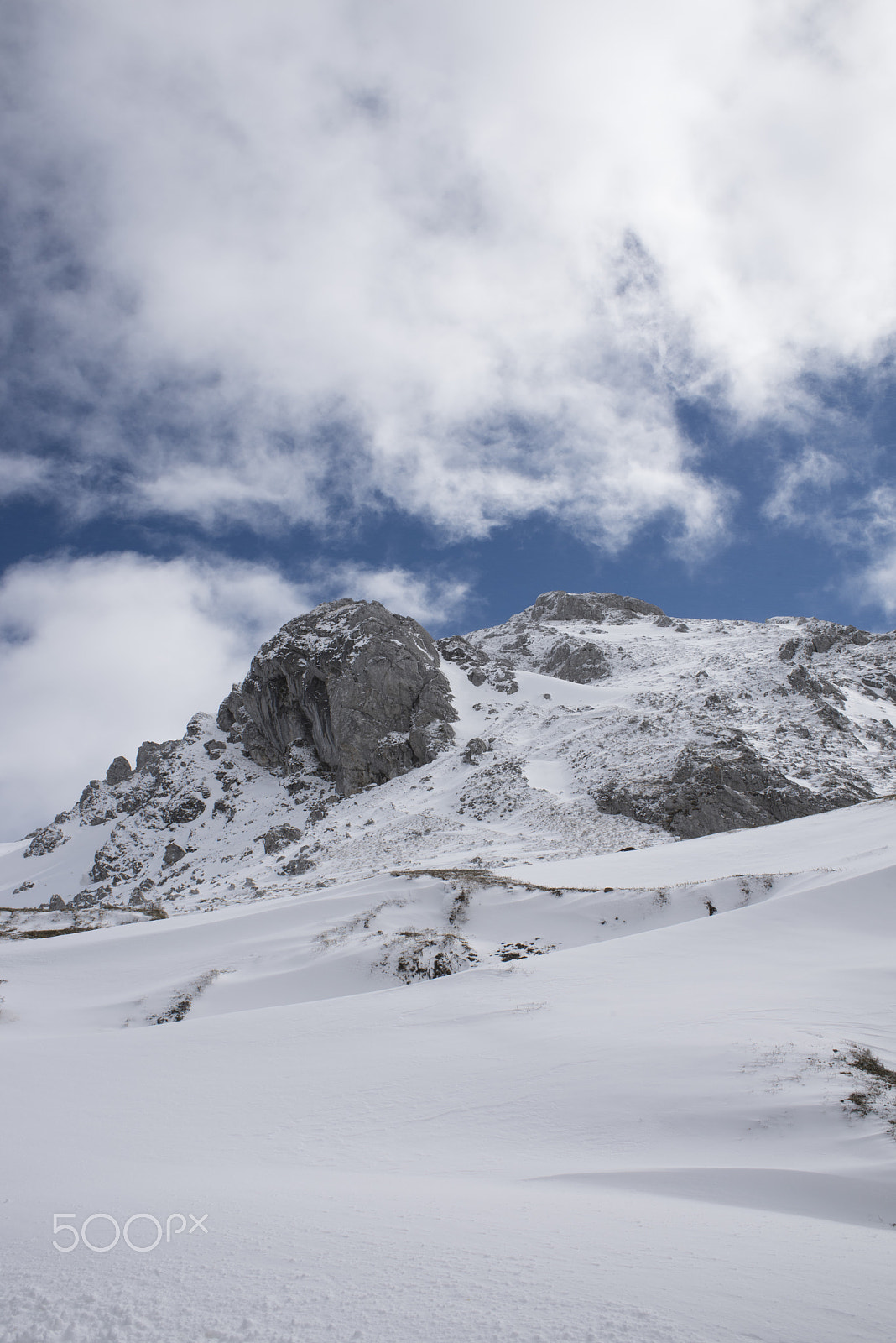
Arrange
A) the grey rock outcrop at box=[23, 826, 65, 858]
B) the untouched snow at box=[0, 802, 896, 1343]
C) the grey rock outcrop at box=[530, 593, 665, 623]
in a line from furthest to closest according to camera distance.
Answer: the grey rock outcrop at box=[530, 593, 665, 623] < the grey rock outcrop at box=[23, 826, 65, 858] < the untouched snow at box=[0, 802, 896, 1343]

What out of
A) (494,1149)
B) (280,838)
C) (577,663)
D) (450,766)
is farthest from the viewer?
(577,663)

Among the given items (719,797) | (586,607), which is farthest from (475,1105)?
(586,607)

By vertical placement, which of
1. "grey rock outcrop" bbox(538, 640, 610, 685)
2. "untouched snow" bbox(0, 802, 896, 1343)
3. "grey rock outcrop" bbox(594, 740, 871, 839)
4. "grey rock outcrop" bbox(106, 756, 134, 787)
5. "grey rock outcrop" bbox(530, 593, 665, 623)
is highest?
"grey rock outcrop" bbox(530, 593, 665, 623)

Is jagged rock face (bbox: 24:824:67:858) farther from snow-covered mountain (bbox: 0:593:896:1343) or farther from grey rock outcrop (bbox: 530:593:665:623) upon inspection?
grey rock outcrop (bbox: 530:593:665:623)

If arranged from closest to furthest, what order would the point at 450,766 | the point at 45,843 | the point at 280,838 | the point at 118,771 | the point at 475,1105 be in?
the point at 475,1105 → the point at 280,838 → the point at 450,766 → the point at 45,843 → the point at 118,771

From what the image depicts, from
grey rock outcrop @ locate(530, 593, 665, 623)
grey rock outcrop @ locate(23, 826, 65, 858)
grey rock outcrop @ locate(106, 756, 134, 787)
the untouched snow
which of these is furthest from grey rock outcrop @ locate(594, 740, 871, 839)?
grey rock outcrop @ locate(530, 593, 665, 623)

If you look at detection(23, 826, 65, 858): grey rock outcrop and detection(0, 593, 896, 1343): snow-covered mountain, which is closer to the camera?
detection(0, 593, 896, 1343): snow-covered mountain

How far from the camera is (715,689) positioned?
4791 cm

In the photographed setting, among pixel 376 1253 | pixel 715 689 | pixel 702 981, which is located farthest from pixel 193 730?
pixel 376 1253

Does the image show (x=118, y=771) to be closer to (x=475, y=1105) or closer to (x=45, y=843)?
(x=45, y=843)

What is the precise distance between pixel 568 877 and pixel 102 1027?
517 inches

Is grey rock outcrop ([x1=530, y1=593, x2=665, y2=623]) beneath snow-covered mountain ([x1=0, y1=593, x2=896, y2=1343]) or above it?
above

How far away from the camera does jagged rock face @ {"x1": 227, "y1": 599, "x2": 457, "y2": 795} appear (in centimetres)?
5309

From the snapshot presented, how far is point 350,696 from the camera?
2213 inches
